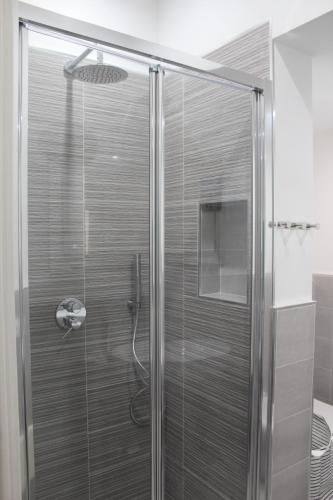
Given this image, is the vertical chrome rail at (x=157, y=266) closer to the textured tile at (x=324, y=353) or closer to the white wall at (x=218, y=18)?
the white wall at (x=218, y=18)

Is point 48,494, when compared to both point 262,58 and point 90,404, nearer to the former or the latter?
point 90,404

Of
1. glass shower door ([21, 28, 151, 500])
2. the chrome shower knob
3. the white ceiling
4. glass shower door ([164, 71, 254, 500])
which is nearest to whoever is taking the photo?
glass shower door ([21, 28, 151, 500])

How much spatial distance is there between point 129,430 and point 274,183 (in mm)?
1123

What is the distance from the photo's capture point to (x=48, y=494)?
1385mm

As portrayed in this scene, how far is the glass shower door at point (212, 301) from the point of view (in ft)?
5.15

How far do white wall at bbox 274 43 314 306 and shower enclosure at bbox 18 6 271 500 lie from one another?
7cm

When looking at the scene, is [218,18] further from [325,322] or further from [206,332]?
[325,322]

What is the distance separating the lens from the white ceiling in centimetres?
146

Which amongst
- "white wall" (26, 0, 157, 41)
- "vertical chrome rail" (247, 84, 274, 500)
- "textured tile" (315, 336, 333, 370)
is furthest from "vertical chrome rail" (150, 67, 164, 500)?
"textured tile" (315, 336, 333, 370)

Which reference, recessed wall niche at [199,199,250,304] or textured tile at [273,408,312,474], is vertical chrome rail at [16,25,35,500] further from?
textured tile at [273,408,312,474]

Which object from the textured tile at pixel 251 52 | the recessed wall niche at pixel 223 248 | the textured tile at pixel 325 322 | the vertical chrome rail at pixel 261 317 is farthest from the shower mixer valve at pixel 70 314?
the textured tile at pixel 325 322

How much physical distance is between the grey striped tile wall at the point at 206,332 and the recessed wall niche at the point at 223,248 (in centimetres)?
3

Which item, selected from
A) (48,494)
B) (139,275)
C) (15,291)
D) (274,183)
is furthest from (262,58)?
(48,494)

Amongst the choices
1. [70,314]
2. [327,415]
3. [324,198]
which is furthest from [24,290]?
[324,198]
